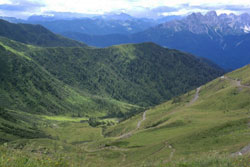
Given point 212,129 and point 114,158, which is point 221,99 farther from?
point 114,158

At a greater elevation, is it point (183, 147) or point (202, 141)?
point (202, 141)

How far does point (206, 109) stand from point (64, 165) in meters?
148

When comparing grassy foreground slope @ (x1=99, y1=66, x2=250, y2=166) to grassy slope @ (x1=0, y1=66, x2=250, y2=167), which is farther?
grassy foreground slope @ (x1=99, y1=66, x2=250, y2=166)

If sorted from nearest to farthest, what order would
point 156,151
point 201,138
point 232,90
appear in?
point 201,138, point 156,151, point 232,90

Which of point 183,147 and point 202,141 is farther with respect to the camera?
point 183,147

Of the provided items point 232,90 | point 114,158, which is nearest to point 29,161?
point 114,158

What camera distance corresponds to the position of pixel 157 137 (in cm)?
11312

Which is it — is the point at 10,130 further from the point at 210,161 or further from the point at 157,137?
the point at 210,161

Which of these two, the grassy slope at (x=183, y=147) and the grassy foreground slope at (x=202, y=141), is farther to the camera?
the grassy foreground slope at (x=202, y=141)

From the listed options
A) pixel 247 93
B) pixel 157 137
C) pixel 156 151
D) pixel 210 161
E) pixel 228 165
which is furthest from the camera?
pixel 247 93

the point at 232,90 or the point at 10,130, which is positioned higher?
the point at 232,90

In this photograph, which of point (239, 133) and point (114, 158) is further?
point (114, 158)

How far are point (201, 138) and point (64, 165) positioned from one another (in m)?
68.3

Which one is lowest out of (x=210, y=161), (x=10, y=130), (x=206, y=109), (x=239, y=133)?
(x=10, y=130)
